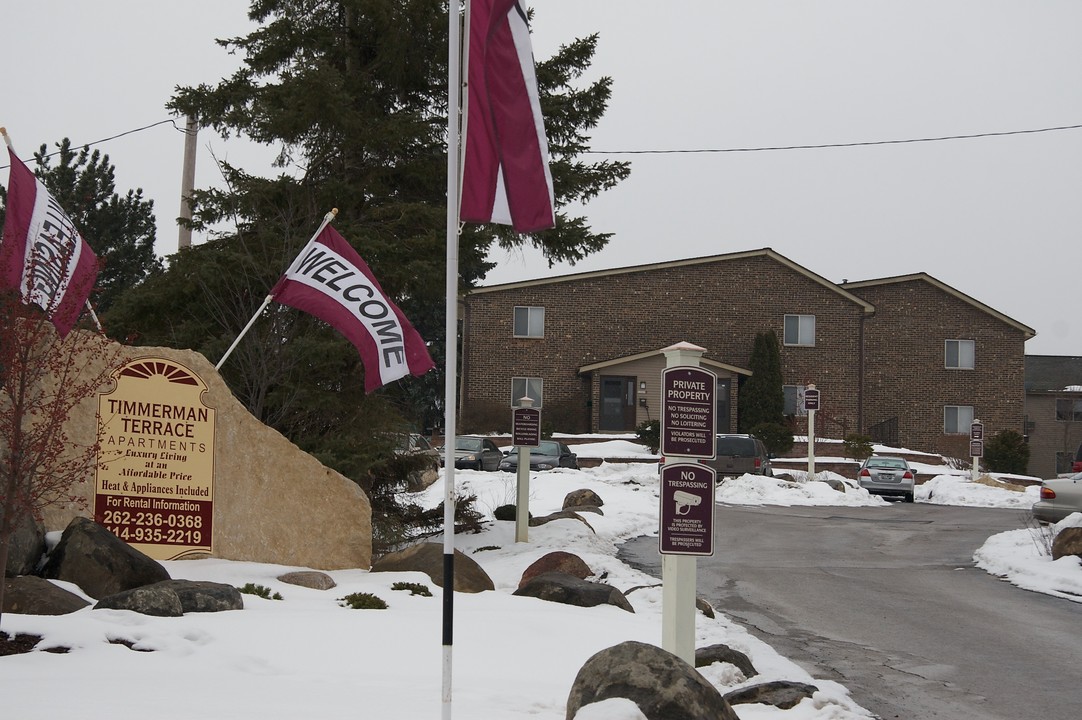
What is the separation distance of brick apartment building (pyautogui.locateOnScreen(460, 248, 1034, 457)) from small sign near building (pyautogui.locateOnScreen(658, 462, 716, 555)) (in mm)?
37607

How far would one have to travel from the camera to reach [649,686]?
6.50m

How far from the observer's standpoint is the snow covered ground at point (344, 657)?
686 centimetres

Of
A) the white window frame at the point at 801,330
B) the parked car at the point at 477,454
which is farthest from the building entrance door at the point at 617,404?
the parked car at the point at 477,454

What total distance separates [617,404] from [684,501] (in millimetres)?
39206

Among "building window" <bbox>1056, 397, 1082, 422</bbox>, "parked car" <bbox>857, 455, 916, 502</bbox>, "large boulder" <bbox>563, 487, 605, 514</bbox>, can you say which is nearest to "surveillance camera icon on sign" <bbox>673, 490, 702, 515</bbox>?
"large boulder" <bbox>563, 487, 605, 514</bbox>

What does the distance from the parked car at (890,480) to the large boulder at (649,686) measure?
97.6 feet

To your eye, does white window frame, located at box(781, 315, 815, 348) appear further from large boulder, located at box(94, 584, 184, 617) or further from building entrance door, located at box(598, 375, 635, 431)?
large boulder, located at box(94, 584, 184, 617)

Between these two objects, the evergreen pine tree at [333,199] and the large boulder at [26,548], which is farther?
the evergreen pine tree at [333,199]

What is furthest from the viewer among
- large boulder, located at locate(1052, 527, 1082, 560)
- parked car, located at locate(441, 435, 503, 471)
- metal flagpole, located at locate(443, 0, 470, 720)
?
parked car, located at locate(441, 435, 503, 471)

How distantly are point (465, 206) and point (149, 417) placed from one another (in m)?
6.15

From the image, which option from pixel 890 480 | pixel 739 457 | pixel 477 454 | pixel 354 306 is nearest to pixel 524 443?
pixel 354 306

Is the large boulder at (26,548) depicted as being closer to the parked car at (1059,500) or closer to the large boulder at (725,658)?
the large boulder at (725,658)

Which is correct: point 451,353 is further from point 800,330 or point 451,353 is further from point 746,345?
point 800,330

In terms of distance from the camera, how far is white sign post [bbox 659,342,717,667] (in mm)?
8164
